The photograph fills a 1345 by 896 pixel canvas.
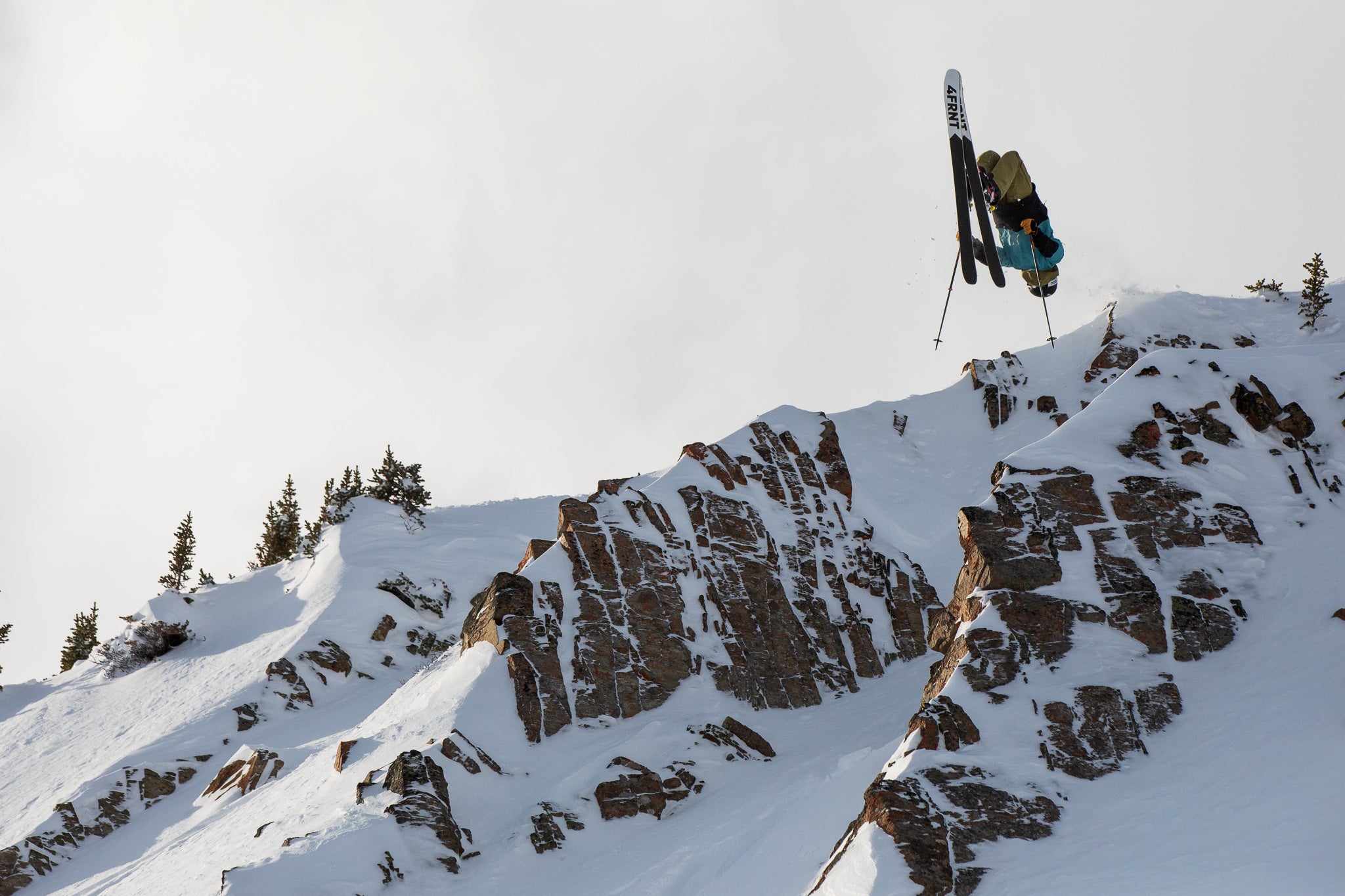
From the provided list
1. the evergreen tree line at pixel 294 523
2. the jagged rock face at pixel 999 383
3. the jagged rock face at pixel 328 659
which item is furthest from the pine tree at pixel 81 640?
the jagged rock face at pixel 999 383

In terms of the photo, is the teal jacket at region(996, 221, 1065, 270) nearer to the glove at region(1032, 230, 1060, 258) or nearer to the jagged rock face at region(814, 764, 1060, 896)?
the glove at region(1032, 230, 1060, 258)

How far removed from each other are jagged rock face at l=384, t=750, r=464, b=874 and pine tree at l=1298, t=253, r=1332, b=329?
46.0 m

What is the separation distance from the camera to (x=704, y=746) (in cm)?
2312

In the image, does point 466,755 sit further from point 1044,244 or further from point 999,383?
point 999,383

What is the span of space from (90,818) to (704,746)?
16.4 meters

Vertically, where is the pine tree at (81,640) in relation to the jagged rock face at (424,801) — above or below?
above

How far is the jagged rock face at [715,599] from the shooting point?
24.2 metres

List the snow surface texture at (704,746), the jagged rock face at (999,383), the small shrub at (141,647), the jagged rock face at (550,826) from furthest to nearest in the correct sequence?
the jagged rock face at (999,383), the small shrub at (141,647), the jagged rock face at (550,826), the snow surface texture at (704,746)

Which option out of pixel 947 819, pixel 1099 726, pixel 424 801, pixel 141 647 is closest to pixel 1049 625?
pixel 1099 726

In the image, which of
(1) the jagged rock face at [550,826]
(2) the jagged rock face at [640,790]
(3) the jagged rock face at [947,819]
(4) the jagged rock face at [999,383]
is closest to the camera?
(3) the jagged rock face at [947,819]

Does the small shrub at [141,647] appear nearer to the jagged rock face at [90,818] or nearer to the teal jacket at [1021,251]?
the jagged rock face at [90,818]

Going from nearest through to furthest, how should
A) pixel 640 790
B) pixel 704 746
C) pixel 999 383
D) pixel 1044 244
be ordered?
pixel 1044 244, pixel 640 790, pixel 704 746, pixel 999 383

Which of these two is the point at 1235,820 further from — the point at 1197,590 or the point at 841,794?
the point at 841,794

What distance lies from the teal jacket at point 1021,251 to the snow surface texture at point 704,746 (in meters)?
4.43
